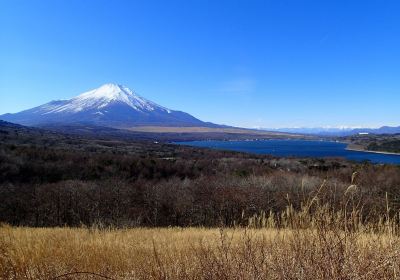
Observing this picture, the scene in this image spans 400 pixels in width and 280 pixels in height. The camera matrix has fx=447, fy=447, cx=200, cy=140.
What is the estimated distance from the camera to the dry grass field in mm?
3508

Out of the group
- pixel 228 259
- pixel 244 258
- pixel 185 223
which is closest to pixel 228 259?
pixel 228 259

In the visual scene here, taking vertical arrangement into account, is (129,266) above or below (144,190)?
above

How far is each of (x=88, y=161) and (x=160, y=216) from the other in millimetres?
27739

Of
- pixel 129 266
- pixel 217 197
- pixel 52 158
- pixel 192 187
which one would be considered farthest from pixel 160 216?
pixel 52 158

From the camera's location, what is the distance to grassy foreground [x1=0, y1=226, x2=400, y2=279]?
3.49 metres

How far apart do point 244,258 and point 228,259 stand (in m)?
0.19

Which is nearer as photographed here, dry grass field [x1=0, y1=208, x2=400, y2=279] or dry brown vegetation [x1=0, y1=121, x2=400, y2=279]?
dry grass field [x1=0, y1=208, x2=400, y2=279]

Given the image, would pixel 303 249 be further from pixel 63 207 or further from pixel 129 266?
pixel 63 207

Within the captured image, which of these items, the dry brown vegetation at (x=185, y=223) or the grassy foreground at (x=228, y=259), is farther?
the dry brown vegetation at (x=185, y=223)

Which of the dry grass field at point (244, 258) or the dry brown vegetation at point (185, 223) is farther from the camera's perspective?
the dry brown vegetation at point (185, 223)

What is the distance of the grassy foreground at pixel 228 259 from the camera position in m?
3.49

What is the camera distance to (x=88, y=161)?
55.8m

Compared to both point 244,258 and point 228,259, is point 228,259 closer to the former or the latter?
point 228,259

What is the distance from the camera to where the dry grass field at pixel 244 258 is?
3.51m
